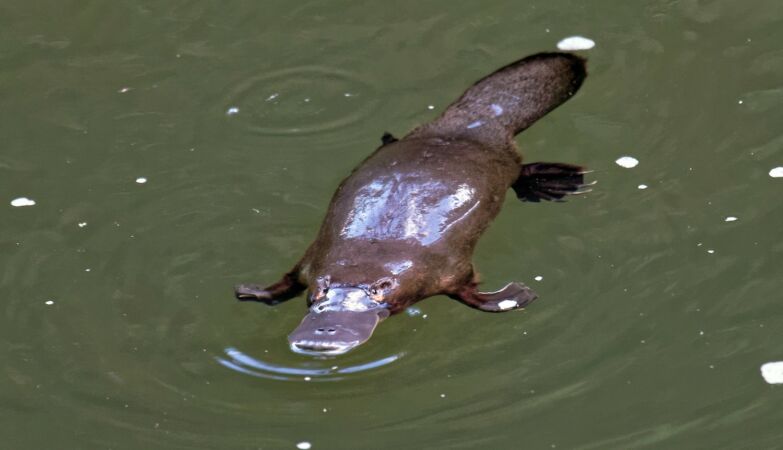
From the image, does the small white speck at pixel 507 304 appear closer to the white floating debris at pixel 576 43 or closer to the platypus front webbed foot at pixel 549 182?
the platypus front webbed foot at pixel 549 182

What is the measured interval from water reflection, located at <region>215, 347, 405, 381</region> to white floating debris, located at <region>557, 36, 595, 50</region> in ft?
7.63

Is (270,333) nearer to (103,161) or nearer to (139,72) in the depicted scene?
(103,161)

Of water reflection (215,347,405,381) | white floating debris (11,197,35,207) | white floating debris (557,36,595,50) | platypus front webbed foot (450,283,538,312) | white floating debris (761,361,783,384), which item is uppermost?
platypus front webbed foot (450,283,538,312)

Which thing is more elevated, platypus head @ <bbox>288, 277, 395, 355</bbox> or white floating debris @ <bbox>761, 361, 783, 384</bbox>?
platypus head @ <bbox>288, 277, 395, 355</bbox>

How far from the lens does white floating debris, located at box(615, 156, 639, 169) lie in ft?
17.3

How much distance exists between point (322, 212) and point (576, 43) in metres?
1.78

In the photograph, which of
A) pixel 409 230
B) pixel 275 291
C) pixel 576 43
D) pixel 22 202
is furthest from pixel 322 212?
pixel 576 43

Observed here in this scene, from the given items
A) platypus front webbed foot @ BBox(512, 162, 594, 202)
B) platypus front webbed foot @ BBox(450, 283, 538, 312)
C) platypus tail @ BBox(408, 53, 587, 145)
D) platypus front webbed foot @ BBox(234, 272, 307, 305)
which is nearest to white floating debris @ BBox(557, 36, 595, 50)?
platypus tail @ BBox(408, 53, 587, 145)

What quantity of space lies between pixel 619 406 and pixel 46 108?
3.06m

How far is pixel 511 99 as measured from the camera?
5305 mm

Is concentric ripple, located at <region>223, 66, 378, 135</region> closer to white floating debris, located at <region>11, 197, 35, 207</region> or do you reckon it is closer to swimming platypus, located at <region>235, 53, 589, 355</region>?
swimming platypus, located at <region>235, 53, 589, 355</region>

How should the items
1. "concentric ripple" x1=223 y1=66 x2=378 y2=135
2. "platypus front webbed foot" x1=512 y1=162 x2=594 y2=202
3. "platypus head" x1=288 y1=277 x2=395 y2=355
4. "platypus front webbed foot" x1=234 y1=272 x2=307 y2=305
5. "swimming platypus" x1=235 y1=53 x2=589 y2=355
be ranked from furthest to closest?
"concentric ripple" x1=223 y1=66 x2=378 y2=135 < "platypus front webbed foot" x1=512 y1=162 x2=594 y2=202 < "platypus front webbed foot" x1=234 y1=272 x2=307 y2=305 < "swimming platypus" x1=235 y1=53 x2=589 y2=355 < "platypus head" x1=288 y1=277 x2=395 y2=355

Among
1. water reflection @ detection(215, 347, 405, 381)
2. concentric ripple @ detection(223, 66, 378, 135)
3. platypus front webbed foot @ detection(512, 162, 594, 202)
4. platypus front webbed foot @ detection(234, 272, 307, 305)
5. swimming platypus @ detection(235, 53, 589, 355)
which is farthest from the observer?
concentric ripple @ detection(223, 66, 378, 135)

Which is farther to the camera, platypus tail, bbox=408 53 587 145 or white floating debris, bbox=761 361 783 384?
platypus tail, bbox=408 53 587 145
